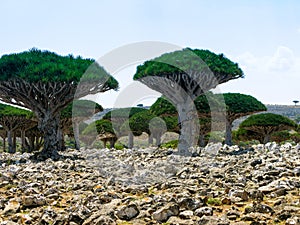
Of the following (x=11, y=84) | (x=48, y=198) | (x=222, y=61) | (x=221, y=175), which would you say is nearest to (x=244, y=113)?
(x=222, y=61)

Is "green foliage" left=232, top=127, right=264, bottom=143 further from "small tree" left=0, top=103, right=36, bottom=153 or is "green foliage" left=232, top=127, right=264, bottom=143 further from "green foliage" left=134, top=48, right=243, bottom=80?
"green foliage" left=134, top=48, right=243, bottom=80

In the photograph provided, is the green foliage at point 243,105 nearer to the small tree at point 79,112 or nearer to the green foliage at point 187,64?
the green foliage at point 187,64

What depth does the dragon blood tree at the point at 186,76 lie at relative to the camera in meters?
20.3

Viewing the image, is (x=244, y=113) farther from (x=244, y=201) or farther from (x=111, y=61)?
(x=244, y=201)

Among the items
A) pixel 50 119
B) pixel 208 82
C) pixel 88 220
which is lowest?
pixel 88 220

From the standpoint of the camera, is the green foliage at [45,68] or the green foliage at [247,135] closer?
the green foliage at [45,68]

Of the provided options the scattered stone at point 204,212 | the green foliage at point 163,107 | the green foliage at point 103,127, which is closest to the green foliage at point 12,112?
the green foliage at point 103,127

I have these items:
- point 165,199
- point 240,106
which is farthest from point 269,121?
point 165,199

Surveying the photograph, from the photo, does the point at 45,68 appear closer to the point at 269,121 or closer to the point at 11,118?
the point at 11,118

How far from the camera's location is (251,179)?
876 cm

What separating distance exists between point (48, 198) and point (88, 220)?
104 inches

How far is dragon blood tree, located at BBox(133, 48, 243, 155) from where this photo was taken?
20312 mm

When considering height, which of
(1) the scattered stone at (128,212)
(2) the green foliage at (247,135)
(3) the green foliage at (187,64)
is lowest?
(1) the scattered stone at (128,212)

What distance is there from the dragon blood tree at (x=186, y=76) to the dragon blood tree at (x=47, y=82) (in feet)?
10.4
